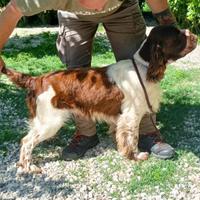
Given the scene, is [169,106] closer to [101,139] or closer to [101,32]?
[101,139]

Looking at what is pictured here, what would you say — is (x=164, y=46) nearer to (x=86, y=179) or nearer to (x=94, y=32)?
(x=94, y=32)

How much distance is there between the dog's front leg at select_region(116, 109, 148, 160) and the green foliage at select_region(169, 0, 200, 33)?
5.88 meters

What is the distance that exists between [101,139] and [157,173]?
3.28 feet

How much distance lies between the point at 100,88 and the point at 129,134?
1.77 feet

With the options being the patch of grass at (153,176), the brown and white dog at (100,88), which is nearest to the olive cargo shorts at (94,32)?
the brown and white dog at (100,88)

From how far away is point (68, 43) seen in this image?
512 centimetres

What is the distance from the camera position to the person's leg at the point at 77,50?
199 inches

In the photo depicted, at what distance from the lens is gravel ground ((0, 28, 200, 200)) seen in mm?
4461

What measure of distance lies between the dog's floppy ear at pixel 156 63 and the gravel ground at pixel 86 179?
2.80 ft

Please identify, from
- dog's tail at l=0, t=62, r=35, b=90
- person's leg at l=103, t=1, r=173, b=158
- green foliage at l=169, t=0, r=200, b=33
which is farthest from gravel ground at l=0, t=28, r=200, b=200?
green foliage at l=169, t=0, r=200, b=33

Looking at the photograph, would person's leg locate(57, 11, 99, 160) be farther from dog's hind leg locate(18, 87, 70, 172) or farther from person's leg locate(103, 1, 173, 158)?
dog's hind leg locate(18, 87, 70, 172)

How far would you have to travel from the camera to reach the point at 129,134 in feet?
16.6

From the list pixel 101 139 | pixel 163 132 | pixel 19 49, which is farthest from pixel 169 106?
pixel 19 49

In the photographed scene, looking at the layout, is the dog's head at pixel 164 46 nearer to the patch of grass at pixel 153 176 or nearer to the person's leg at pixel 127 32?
the person's leg at pixel 127 32
